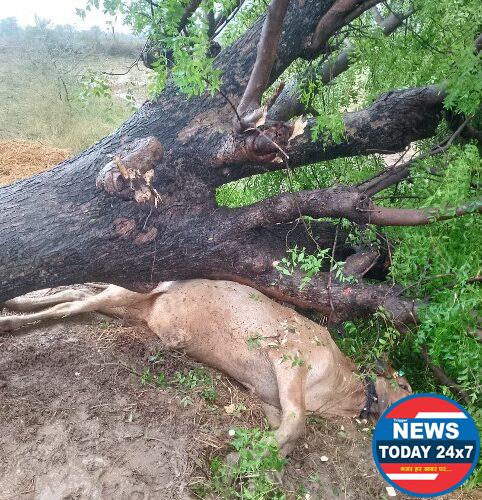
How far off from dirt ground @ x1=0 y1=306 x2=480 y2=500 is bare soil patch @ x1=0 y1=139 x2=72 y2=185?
141 inches

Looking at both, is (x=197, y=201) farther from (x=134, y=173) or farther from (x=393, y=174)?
(x=393, y=174)

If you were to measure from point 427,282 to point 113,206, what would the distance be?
6.47ft

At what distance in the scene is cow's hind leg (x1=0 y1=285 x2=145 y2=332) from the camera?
3619 millimetres

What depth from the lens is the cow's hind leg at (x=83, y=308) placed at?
3.62 meters

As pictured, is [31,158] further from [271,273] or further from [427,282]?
[427,282]

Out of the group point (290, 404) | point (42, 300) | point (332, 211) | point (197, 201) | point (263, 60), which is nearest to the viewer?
point (263, 60)

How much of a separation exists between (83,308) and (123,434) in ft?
→ 4.33

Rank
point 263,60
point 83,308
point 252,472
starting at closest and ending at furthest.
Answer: point 252,472, point 263,60, point 83,308

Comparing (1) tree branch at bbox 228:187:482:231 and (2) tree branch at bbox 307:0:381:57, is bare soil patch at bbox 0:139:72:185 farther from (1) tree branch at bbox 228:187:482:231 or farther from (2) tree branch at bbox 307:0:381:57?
(2) tree branch at bbox 307:0:381:57

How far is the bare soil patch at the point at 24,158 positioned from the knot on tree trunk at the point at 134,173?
384 centimetres

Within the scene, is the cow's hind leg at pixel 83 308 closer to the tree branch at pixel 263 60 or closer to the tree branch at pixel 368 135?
the tree branch at pixel 368 135

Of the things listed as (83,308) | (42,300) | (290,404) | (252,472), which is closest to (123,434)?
(252,472)

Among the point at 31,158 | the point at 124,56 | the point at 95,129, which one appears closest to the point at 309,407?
the point at 31,158

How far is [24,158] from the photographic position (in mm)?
6715
